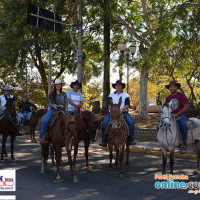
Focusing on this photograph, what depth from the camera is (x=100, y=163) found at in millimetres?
10602

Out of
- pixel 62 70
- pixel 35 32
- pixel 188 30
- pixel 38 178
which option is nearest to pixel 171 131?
pixel 38 178

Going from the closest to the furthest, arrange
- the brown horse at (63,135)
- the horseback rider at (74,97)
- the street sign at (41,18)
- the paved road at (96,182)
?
the paved road at (96,182)
the brown horse at (63,135)
the horseback rider at (74,97)
the street sign at (41,18)

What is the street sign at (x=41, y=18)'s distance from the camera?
1529 cm

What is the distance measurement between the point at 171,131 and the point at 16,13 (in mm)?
18592

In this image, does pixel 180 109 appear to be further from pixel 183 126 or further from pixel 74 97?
pixel 74 97

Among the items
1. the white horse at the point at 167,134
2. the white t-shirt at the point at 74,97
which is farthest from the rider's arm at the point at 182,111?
the white t-shirt at the point at 74,97

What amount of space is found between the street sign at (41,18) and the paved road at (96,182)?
7.79 metres

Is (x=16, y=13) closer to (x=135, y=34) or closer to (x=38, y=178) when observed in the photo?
(x=135, y=34)

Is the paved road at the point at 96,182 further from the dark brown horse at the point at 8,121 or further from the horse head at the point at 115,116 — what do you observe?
the horse head at the point at 115,116

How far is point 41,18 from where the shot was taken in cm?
1572
